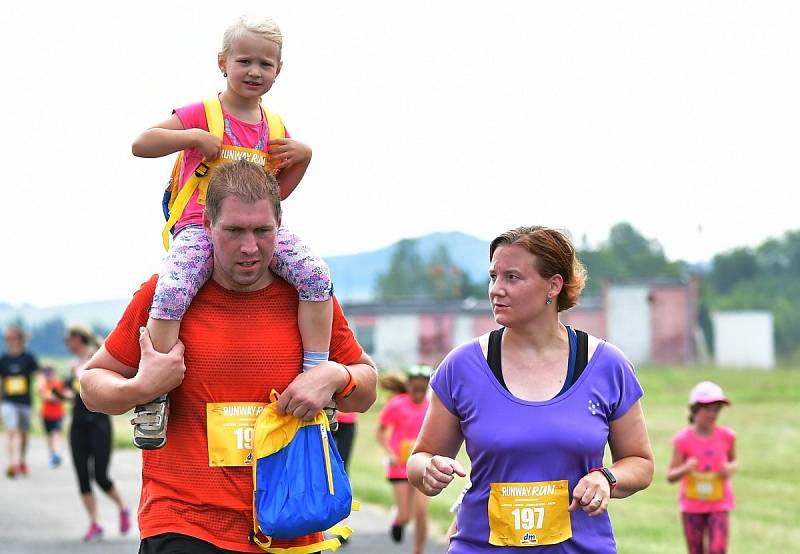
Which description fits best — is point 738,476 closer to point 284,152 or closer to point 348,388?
point 284,152

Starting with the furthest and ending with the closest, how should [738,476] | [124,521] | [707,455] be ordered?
[738,476] < [124,521] < [707,455]

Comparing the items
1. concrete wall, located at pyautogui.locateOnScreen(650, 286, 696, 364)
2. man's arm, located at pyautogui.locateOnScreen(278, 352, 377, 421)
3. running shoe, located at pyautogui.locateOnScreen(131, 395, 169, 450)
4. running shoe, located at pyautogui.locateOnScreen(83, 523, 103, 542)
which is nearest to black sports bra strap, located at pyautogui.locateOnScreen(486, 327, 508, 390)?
man's arm, located at pyautogui.locateOnScreen(278, 352, 377, 421)

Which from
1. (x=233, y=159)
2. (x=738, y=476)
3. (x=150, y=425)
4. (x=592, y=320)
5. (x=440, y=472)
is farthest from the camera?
(x=592, y=320)

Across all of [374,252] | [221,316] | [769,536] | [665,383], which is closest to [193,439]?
[221,316]

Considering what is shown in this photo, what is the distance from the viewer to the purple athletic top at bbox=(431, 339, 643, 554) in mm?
4742

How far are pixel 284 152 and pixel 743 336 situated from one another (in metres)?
81.8

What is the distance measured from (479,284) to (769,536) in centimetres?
9291

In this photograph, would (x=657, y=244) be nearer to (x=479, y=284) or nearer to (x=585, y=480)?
(x=479, y=284)

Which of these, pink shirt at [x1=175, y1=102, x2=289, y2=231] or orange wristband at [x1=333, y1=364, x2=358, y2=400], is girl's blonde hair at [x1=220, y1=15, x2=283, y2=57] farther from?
orange wristband at [x1=333, y1=364, x2=358, y2=400]

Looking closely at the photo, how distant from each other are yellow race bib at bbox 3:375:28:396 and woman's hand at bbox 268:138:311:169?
673 inches

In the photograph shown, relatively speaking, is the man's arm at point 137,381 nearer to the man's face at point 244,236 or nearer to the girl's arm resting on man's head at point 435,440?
the man's face at point 244,236

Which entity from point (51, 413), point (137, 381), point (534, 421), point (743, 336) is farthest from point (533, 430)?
point (743, 336)

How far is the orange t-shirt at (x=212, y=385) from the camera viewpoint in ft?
14.8

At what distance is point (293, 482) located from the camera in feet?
14.8
